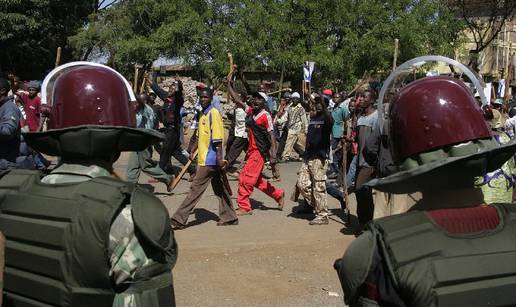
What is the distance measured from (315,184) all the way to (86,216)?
5804mm

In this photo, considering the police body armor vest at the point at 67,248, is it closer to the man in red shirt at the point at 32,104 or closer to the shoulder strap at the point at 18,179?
the shoulder strap at the point at 18,179

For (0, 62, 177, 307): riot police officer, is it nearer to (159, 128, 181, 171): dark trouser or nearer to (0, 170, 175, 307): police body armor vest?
(0, 170, 175, 307): police body armor vest

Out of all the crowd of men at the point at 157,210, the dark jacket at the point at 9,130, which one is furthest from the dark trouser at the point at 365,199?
the crowd of men at the point at 157,210

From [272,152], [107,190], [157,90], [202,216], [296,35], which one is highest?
[296,35]

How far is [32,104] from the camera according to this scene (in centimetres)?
1036

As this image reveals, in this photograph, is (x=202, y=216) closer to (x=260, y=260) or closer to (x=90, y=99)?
(x=260, y=260)

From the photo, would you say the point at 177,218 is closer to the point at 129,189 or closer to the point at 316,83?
the point at 129,189

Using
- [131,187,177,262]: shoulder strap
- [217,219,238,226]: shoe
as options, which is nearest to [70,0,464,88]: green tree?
[217,219,238,226]: shoe

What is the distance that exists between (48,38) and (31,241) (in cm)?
2944

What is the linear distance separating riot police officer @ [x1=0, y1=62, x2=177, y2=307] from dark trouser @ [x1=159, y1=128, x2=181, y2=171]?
8618 mm

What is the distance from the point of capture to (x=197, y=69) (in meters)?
24.7

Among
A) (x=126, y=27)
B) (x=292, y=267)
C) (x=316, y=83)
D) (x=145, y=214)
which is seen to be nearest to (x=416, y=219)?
(x=145, y=214)

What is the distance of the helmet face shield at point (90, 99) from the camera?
2291mm

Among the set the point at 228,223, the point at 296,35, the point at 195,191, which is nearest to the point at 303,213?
the point at 228,223
